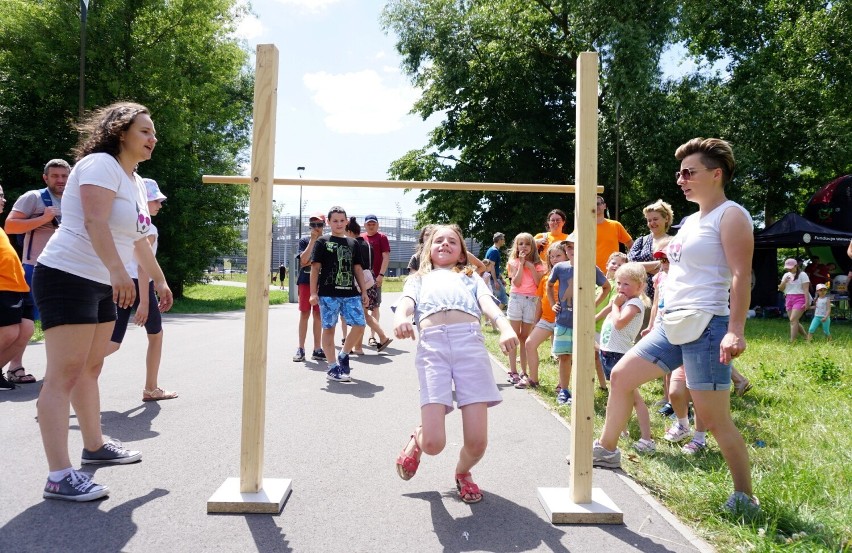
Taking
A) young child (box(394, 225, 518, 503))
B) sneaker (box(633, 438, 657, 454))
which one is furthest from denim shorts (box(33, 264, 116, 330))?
sneaker (box(633, 438, 657, 454))

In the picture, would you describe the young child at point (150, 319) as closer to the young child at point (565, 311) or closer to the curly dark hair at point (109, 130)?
the curly dark hair at point (109, 130)

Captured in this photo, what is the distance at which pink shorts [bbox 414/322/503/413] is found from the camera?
11.3 feet

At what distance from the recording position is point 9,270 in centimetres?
572

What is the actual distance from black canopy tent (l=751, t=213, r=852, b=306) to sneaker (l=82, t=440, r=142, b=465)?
17.9 meters

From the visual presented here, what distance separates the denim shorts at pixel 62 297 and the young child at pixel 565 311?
13.3ft

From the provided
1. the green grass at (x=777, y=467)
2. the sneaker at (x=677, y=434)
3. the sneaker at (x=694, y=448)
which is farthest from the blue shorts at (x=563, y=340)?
the sneaker at (x=694, y=448)

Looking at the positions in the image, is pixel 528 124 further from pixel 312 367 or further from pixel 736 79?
pixel 312 367

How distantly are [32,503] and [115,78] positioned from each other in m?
23.4

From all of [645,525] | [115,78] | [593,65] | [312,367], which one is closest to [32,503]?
[645,525]

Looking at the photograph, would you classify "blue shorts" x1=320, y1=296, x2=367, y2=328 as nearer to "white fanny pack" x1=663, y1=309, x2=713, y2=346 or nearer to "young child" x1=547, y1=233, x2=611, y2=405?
"young child" x1=547, y1=233, x2=611, y2=405

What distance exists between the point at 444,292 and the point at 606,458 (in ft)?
5.01

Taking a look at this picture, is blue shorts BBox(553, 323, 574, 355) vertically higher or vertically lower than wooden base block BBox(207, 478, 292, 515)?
higher

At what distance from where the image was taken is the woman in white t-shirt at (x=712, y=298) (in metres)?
3.20

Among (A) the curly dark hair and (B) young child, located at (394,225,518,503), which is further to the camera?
(A) the curly dark hair
